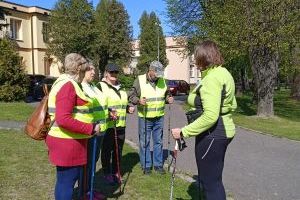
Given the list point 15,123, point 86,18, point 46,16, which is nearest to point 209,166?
point 15,123

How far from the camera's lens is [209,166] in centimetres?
479

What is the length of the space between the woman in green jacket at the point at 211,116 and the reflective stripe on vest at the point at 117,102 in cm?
250

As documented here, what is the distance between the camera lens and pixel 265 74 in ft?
68.0

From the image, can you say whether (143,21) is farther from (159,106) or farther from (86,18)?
(159,106)

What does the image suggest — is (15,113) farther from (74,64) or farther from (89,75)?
(74,64)

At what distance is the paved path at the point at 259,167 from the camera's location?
24.2 ft

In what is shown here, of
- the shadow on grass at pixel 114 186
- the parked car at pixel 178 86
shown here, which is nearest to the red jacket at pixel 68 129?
the shadow on grass at pixel 114 186

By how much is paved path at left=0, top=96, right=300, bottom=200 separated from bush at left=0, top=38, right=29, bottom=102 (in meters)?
11.0

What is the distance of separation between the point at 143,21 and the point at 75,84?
64.7m

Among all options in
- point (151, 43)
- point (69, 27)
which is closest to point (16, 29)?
point (69, 27)

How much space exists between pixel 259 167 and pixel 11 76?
18.4 m

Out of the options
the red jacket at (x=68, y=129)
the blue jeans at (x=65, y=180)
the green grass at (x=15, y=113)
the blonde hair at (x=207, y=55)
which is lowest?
the green grass at (x=15, y=113)

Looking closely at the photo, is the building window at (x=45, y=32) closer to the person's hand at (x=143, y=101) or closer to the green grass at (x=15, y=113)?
the green grass at (x=15, y=113)

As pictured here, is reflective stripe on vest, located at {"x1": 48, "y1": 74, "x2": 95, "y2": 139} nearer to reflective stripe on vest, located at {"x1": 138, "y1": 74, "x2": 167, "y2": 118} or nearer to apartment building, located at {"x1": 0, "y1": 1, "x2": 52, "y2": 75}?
reflective stripe on vest, located at {"x1": 138, "y1": 74, "x2": 167, "y2": 118}
